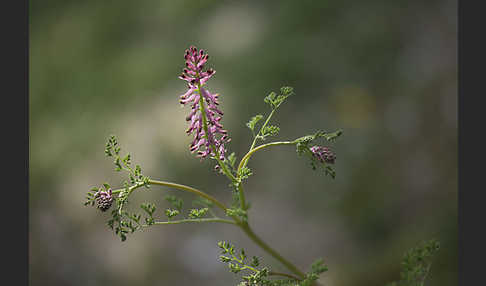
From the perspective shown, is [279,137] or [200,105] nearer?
[200,105]

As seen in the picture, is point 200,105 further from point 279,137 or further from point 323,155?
point 279,137

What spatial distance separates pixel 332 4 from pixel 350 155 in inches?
44.8

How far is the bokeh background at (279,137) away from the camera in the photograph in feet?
9.62

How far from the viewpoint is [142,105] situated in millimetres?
3525

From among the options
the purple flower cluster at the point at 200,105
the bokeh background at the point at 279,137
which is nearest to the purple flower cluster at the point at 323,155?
the purple flower cluster at the point at 200,105

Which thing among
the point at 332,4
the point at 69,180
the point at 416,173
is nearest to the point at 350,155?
the point at 416,173

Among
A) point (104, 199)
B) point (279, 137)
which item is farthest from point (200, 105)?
point (279, 137)

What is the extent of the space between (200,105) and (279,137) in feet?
7.21

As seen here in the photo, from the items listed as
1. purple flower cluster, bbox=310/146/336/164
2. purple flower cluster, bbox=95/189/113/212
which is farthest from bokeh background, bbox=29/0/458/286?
purple flower cluster, bbox=95/189/113/212

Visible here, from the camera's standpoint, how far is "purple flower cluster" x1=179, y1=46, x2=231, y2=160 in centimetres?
103

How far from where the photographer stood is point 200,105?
1.06 meters

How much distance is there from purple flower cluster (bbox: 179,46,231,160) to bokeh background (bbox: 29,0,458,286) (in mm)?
1692

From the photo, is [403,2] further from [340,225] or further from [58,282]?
[58,282]

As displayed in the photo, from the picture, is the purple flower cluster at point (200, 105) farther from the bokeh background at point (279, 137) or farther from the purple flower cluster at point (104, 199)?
the bokeh background at point (279, 137)
